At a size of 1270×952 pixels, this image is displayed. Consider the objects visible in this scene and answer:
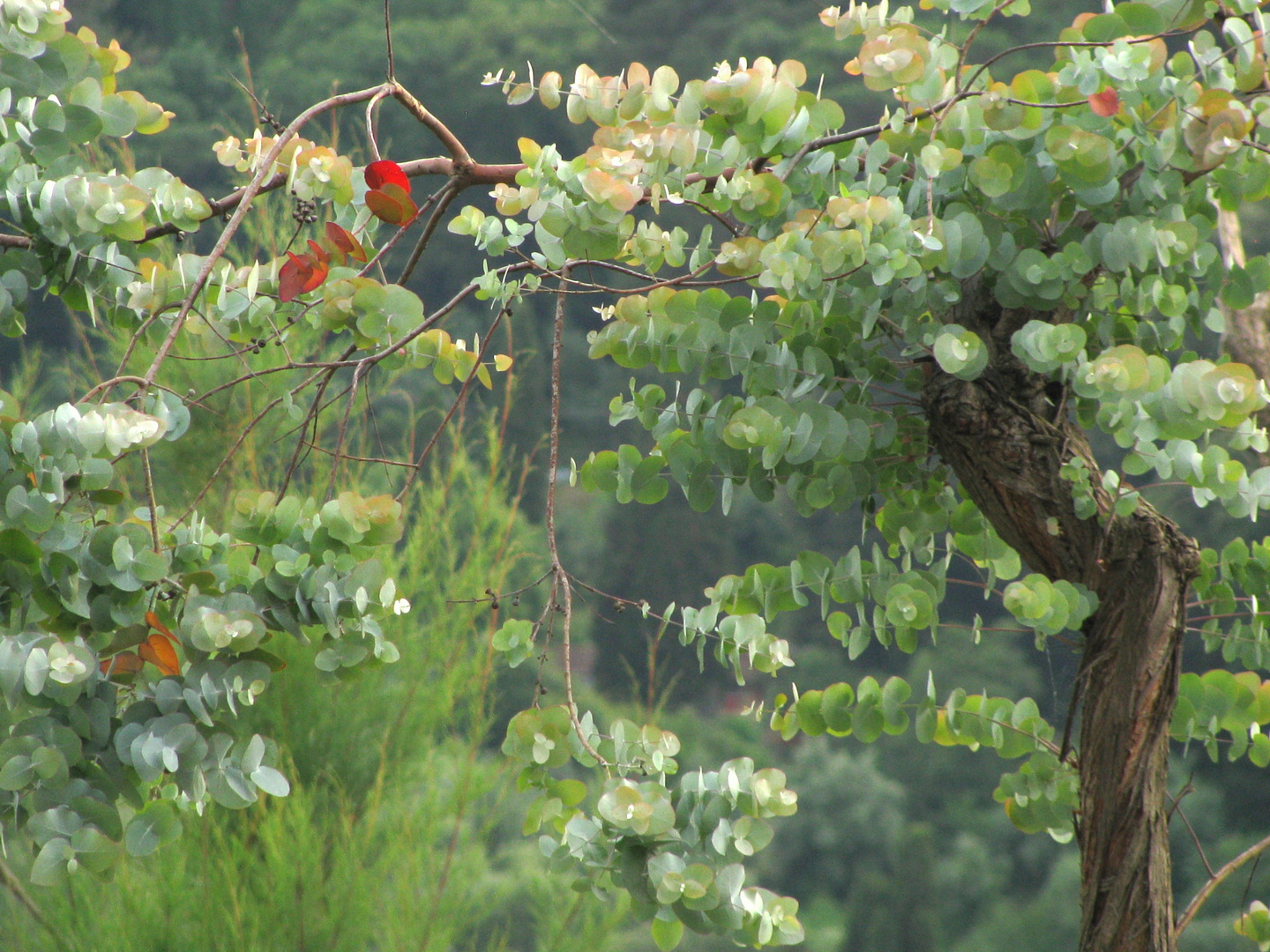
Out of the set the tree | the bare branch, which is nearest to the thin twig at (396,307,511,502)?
the tree

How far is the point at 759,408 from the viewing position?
557 mm

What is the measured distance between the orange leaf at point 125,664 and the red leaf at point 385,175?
283 mm

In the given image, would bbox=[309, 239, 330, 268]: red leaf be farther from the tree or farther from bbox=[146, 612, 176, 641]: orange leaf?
bbox=[146, 612, 176, 641]: orange leaf

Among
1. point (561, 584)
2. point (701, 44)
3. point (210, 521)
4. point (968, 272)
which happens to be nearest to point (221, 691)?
point (561, 584)

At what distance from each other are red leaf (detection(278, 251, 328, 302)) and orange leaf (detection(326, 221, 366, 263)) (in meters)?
0.02

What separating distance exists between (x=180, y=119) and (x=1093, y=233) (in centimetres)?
684

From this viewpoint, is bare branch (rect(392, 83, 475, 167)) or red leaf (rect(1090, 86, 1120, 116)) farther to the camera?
bare branch (rect(392, 83, 475, 167))

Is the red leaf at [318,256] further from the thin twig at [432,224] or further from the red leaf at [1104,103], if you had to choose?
the red leaf at [1104,103]

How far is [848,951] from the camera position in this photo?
5.75 metres

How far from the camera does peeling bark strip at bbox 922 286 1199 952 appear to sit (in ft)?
1.92

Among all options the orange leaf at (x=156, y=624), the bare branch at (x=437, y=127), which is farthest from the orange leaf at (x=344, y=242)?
the orange leaf at (x=156, y=624)

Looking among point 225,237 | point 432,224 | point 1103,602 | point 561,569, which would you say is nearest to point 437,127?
point 432,224

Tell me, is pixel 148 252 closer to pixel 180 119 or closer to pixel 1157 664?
pixel 1157 664

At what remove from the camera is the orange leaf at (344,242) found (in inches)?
22.7
